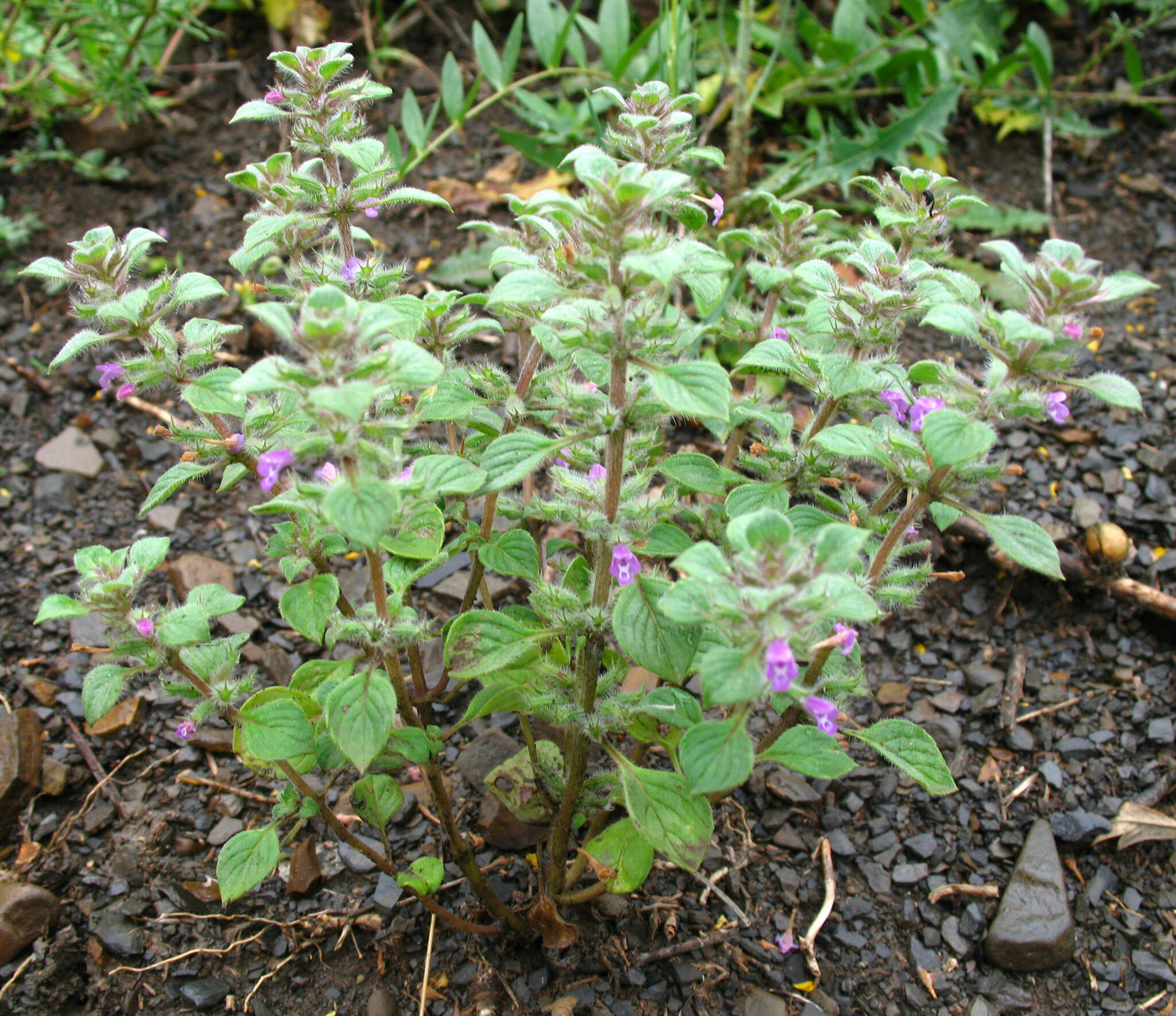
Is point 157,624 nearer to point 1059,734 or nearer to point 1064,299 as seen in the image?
point 1064,299

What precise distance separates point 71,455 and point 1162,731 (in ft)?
15.7

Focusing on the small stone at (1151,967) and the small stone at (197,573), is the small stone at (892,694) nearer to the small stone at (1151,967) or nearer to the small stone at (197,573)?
the small stone at (1151,967)

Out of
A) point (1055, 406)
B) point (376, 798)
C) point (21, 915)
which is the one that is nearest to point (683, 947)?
point (376, 798)

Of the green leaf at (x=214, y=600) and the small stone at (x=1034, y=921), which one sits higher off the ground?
the green leaf at (x=214, y=600)

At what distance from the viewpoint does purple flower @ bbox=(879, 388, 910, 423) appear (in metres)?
2.47

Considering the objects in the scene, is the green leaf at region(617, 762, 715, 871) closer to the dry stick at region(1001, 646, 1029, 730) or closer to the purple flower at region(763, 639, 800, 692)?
the purple flower at region(763, 639, 800, 692)

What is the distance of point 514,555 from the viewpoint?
8.54ft

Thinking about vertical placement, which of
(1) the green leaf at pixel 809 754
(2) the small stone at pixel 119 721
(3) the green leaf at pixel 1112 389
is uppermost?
(3) the green leaf at pixel 1112 389

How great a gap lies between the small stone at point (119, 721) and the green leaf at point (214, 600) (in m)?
1.19

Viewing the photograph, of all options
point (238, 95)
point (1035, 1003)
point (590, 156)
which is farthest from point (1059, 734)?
point (238, 95)

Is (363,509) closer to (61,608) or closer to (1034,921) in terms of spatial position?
(61,608)

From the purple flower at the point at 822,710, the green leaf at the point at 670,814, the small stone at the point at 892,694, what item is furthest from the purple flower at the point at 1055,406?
the small stone at the point at 892,694

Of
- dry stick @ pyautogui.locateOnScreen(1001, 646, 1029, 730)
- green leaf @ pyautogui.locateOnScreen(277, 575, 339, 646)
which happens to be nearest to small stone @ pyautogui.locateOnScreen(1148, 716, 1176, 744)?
dry stick @ pyautogui.locateOnScreen(1001, 646, 1029, 730)

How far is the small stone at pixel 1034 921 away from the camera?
2904 millimetres
